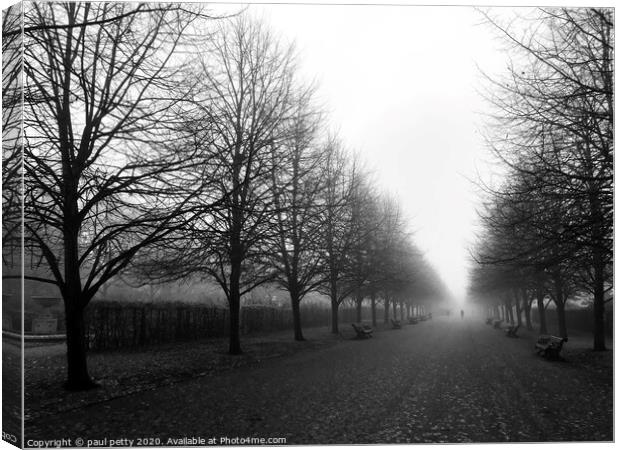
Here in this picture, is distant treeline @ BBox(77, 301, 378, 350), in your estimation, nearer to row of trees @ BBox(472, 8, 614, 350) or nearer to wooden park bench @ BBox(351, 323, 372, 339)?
wooden park bench @ BBox(351, 323, 372, 339)

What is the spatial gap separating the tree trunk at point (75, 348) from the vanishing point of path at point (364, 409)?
1072 millimetres

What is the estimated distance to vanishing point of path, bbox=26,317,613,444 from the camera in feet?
16.2

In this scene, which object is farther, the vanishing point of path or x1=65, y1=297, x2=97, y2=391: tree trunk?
x1=65, y1=297, x2=97, y2=391: tree trunk

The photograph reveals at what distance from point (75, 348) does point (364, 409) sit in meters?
4.50

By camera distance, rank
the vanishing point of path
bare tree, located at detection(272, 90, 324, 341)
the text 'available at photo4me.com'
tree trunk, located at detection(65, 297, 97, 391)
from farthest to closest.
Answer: bare tree, located at detection(272, 90, 324, 341) < tree trunk, located at detection(65, 297, 97, 391) < the vanishing point of path < the text 'available at photo4me.com'

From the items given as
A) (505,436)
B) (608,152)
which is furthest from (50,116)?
(608,152)

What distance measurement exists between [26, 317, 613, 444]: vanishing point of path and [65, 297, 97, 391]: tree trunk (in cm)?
107

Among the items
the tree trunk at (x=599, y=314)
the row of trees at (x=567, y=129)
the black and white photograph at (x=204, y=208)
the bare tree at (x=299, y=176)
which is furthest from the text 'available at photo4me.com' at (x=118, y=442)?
the tree trunk at (x=599, y=314)

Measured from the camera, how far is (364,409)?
19.4 feet


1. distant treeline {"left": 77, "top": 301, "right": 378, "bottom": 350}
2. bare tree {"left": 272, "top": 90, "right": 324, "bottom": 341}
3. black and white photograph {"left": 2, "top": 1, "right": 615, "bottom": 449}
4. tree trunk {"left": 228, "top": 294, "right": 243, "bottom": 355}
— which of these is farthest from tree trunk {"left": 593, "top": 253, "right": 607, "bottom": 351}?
distant treeline {"left": 77, "top": 301, "right": 378, "bottom": 350}

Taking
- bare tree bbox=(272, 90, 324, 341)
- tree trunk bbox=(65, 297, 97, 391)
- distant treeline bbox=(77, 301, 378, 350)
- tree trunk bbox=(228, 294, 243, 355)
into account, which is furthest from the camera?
tree trunk bbox=(228, 294, 243, 355)

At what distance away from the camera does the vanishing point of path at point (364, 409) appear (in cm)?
495

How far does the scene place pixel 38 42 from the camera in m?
5.43

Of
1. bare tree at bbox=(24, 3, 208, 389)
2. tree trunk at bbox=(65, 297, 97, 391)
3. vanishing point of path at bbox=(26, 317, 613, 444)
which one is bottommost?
vanishing point of path at bbox=(26, 317, 613, 444)
